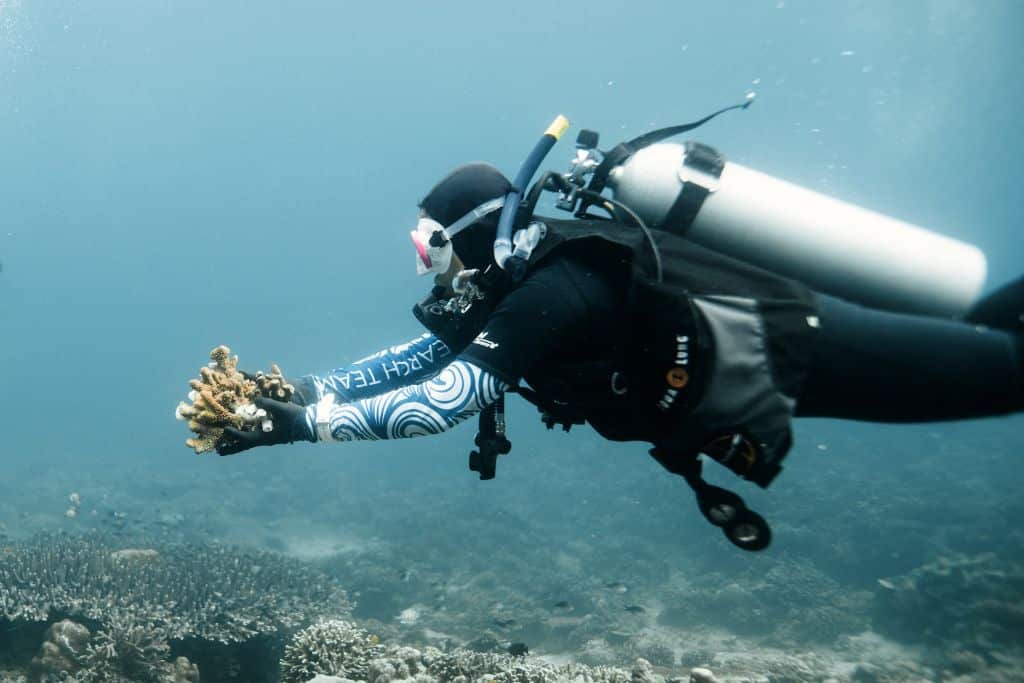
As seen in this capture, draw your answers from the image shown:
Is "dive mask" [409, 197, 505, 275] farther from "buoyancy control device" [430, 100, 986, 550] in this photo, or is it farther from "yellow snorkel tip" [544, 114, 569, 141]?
"yellow snorkel tip" [544, 114, 569, 141]

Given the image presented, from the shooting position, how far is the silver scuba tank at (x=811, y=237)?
286cm

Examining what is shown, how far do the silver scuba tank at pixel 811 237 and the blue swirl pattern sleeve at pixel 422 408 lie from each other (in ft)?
4.11

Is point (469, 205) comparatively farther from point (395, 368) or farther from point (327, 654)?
point (327, 654)

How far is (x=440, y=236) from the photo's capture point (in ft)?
10.4

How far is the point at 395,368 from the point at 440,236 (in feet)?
3.93

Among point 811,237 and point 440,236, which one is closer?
point 811,237

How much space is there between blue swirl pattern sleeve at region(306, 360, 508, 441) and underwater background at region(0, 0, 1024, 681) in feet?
19.2

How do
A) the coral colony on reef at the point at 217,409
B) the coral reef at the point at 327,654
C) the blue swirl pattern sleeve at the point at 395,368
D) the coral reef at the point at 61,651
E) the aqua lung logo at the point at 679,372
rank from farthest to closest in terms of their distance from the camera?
the coral reef at the point at 61,651 → the coral reef at the point at 327,654 → the blue swirl pattern sleeve at the point at 395,368 → the coral colony on reef at the point at 217,409 → the aqua lung logo at the point at 679,372

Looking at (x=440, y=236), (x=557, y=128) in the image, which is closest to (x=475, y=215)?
(x=440, y=236)

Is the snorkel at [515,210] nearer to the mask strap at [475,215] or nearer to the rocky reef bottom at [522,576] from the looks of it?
the mask strap at [475,215]

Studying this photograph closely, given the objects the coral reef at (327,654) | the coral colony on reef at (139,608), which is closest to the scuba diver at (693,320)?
the coral reef at (327,654)

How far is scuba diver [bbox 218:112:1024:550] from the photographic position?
246 cm

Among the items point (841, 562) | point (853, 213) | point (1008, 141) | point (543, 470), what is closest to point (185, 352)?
point (543, 470)

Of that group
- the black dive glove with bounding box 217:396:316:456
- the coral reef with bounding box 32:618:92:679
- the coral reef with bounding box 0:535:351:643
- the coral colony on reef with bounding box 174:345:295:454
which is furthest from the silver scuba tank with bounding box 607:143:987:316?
the coral reef with bounding box 32:618:92:679
